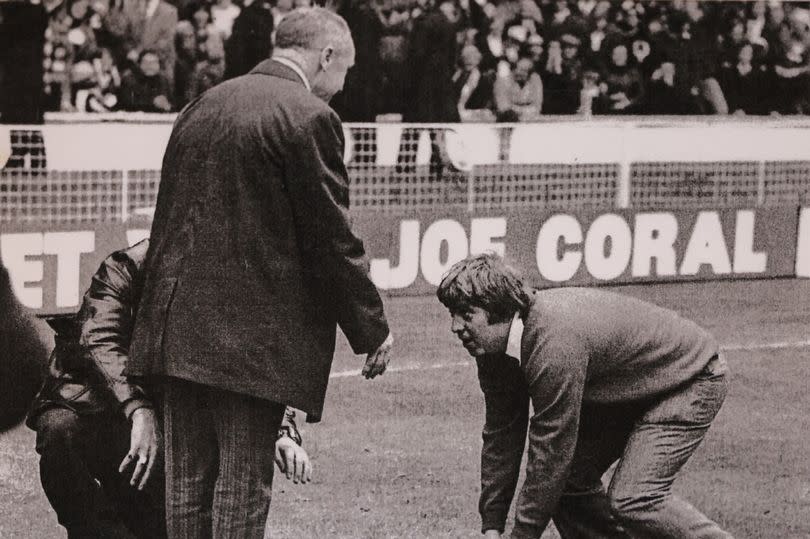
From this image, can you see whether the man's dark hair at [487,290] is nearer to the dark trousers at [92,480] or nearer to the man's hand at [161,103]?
the dark trousers at [92,480]

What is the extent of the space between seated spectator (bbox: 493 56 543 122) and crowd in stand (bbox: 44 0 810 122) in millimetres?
14

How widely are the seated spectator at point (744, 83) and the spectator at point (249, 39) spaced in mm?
4855

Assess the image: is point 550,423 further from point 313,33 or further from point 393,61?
point 393,61

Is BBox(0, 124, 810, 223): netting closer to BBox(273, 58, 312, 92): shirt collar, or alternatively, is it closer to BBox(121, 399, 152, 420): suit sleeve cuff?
BBox(121, 399, 152, 420): suit sleeve cuff

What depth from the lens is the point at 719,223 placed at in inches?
472

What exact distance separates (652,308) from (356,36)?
29.6 ft

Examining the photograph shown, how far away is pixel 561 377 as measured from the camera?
4172mm

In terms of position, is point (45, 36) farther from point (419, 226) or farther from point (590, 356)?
point (590, 356)

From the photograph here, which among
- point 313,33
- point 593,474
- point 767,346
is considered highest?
point 313,33

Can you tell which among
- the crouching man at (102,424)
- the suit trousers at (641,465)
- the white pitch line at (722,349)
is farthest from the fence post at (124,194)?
the suit trousers at (641,465)

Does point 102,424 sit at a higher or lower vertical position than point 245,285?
lower

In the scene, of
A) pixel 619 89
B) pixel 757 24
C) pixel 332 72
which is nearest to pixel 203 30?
pixel 619 89

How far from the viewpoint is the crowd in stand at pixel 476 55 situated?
1315 centimetres

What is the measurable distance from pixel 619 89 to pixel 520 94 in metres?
1.24
